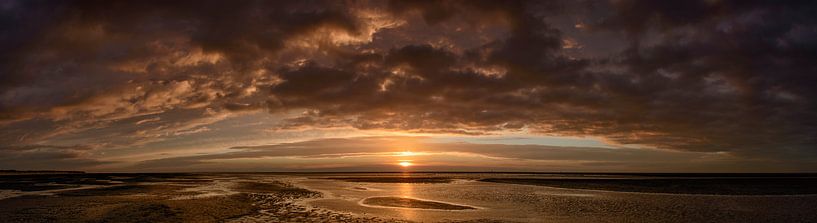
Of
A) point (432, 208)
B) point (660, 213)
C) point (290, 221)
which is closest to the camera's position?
point (290, 221)

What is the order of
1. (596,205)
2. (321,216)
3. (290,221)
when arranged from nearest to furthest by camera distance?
(290,221) → (321,216) → (596,205)

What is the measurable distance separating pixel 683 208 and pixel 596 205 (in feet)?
16.8

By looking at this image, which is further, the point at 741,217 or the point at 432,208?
the point at 432,208

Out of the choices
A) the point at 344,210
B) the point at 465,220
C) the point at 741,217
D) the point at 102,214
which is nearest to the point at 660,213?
the point at 741,217

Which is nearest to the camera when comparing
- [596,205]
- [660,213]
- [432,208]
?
[660,213]

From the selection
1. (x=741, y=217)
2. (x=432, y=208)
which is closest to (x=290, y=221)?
(x=432, y=208)

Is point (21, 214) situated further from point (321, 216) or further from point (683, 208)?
point (683, 208)

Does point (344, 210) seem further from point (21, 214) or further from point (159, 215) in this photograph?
point (21, 214)

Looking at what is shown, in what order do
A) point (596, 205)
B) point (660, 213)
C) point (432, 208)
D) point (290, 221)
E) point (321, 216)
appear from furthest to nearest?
point (596, 205)
point (432, 208)
point (660, 213)
point (321, 216)
point (290, 221)

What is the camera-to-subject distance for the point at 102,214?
26562 millimetres

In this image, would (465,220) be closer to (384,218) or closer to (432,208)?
(384,218)

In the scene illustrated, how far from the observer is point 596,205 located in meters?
33.9

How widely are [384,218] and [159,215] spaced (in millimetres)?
11838

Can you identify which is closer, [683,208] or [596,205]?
[683,208]
